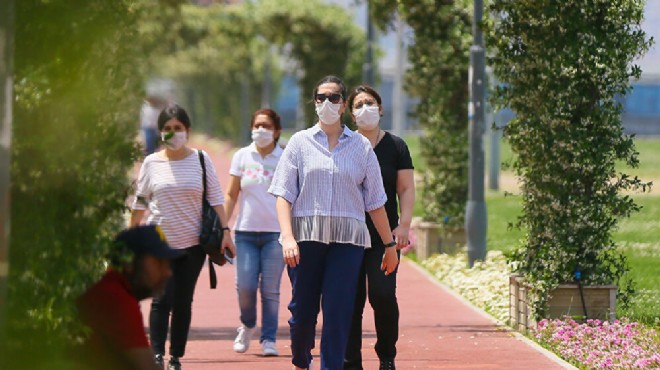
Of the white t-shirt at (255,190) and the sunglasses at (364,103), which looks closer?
the sunglasses at (364,103)

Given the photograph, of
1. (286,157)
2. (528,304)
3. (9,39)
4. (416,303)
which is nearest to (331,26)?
(416,303)

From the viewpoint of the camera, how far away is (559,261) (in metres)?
12.8

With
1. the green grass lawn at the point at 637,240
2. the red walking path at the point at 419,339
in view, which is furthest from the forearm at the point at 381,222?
the green grass lawn at the point at 637,240

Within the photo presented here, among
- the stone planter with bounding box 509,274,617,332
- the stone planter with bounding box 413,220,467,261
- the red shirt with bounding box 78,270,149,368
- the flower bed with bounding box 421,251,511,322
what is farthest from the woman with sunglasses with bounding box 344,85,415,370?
the stone planter with bounding box 413,220,467,261

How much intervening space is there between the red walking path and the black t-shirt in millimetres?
1418

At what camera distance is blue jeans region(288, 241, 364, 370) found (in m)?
9.25

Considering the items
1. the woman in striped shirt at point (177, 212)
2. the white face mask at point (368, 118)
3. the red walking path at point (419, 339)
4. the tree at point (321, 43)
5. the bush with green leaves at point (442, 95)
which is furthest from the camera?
the tree at point (321, 43)

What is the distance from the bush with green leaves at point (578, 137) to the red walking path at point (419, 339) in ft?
2.35

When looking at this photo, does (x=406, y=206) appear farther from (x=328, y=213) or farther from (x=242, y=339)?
(x=242, y=339)

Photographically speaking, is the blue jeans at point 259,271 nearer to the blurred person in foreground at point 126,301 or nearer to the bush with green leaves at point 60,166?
the bush with green leaves at point 60,166

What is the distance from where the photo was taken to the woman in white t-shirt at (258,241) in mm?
11984

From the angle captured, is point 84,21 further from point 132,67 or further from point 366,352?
Answer: point 366,352

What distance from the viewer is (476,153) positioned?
18625 mm

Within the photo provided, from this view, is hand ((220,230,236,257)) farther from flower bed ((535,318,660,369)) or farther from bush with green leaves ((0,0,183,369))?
bush with green leaves ((0,0,183,369))
